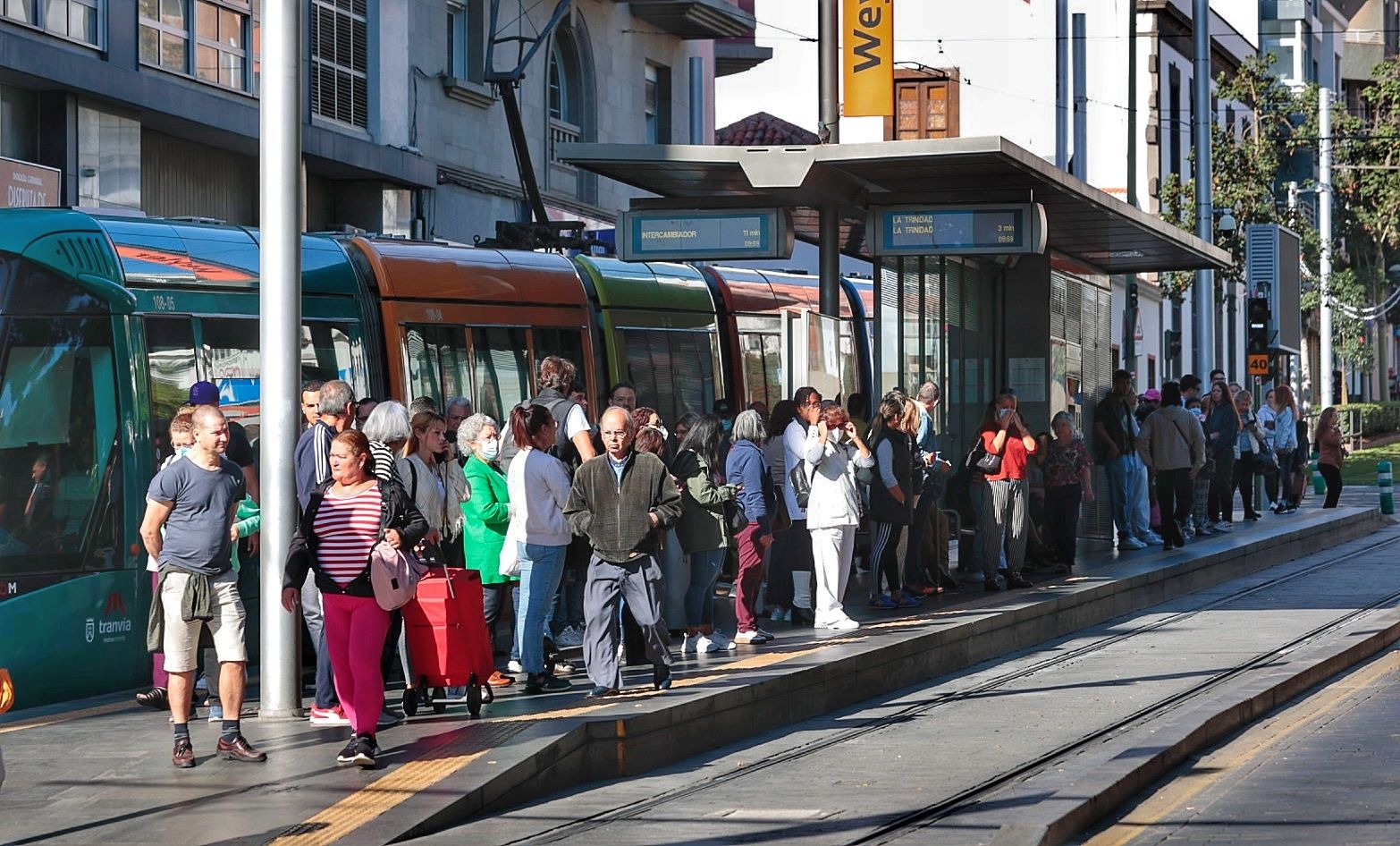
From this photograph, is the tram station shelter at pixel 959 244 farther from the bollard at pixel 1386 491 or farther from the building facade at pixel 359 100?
the bollard at pixel 1386 491

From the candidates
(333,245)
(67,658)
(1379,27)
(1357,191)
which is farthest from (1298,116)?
(67,658)

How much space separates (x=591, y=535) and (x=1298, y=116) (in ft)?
171

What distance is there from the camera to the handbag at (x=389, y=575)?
31.9 ft

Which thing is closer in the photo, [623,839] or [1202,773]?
[623,839]

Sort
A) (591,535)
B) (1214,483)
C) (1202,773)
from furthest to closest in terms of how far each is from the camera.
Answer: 1. (1214,483)
2. (591,535)
3. (1202,773)

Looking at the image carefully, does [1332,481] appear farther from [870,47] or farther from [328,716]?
[328,716]

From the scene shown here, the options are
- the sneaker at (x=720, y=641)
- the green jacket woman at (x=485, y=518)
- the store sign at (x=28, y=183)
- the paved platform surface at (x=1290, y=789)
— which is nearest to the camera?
the paved platform surface at (x=1290, y=789)

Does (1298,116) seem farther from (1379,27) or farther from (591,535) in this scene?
(591,535)

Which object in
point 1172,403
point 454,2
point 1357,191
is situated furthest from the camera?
point 1357,191

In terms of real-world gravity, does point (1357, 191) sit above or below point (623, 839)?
above

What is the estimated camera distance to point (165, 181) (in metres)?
23.9

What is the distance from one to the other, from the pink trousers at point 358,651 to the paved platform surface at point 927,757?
875mm

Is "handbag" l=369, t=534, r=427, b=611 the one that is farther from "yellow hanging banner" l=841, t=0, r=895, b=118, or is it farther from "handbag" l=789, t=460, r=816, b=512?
"yellow hanging banner" l=841, t=0, r=895, b=118

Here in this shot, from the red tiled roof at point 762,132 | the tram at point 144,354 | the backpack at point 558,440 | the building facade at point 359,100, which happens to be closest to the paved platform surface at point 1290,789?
the backpack at point 558,440
